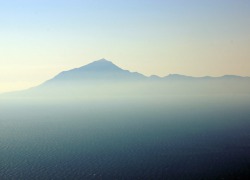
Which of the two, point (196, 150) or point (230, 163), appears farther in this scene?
point (196, 150)

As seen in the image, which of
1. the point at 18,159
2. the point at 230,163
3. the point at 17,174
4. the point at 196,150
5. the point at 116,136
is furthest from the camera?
the point at 116,136

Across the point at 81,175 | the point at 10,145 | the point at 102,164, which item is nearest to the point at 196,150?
the point at 102,164

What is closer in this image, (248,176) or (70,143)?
(248,176)

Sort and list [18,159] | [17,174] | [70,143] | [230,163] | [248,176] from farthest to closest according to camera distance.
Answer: [70,143]
[18,159]
[230,163]
[17,174]
[248,176]

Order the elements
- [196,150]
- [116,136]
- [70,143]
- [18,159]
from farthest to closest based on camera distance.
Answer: [116,136]
[70,143]
[196,150]
[18,159]

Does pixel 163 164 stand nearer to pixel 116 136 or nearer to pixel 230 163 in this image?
pixel 230 163

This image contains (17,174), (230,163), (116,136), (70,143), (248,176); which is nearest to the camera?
(248,176)

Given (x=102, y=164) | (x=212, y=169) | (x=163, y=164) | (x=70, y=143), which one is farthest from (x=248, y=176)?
(x=70, y=143)

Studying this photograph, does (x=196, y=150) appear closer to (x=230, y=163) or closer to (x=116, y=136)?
(x=230, y=163)

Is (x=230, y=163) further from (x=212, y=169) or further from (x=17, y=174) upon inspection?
(x=17, y=174)
